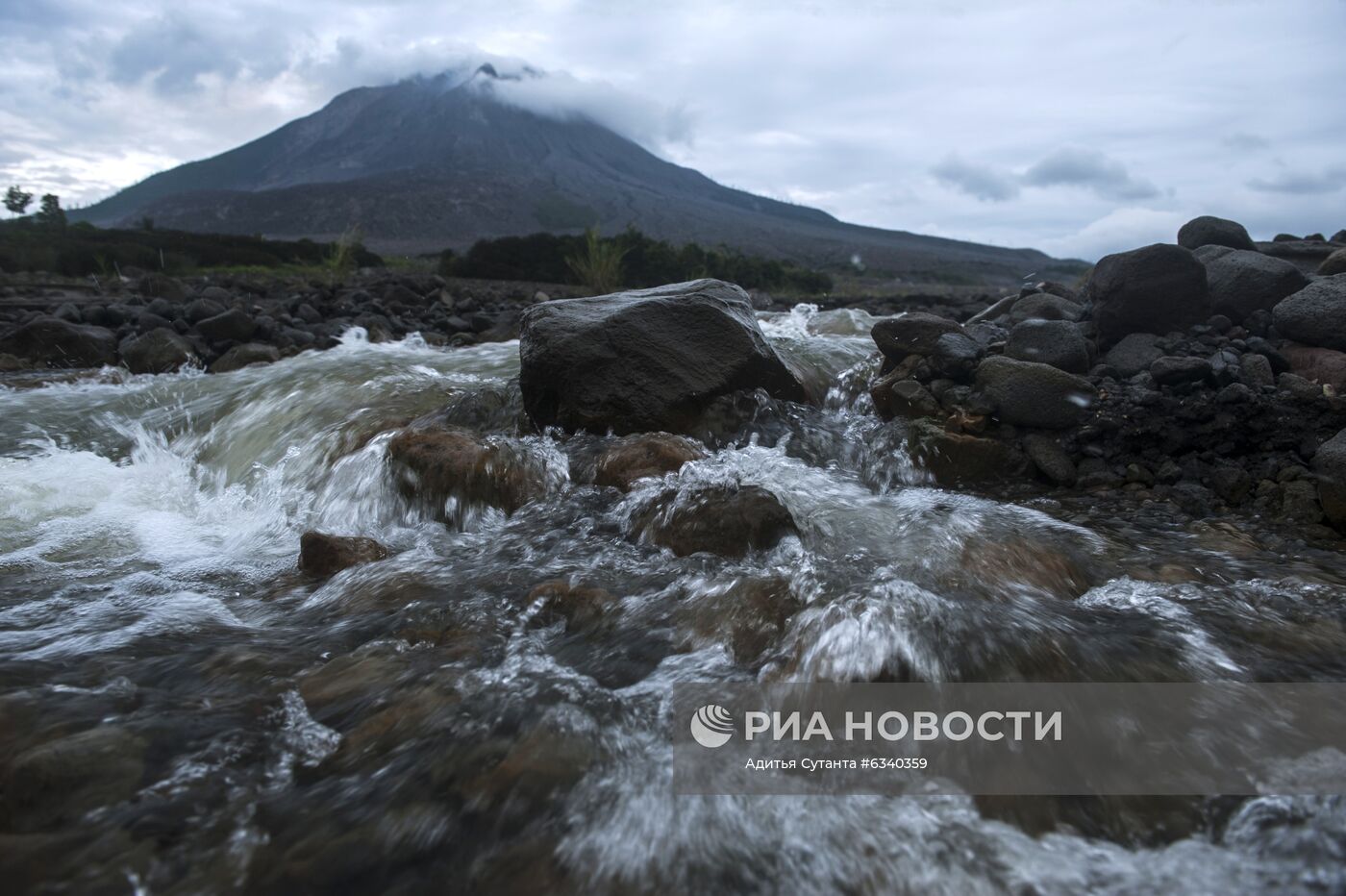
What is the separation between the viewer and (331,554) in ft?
11.6

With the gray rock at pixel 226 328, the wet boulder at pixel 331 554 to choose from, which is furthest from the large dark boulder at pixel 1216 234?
the gray rock at pixel 226 328

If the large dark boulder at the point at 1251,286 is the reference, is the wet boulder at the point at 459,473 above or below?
below

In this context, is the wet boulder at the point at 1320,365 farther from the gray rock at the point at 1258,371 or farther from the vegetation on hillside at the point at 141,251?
the vegetation on hillside at the point at 141,251

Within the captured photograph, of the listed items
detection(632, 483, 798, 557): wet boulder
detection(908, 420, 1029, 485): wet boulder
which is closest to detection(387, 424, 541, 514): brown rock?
detection(632, 483, 798, 557): wet boulder

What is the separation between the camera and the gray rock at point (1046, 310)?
5.85 metres

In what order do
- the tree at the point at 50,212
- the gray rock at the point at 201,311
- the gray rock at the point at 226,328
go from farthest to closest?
the tree at the point at 50,212
the gray rock at the point at 201,311
the gray rock at the point at 226,328

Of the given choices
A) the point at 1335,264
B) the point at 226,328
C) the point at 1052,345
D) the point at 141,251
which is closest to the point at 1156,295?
the point at 1052,345

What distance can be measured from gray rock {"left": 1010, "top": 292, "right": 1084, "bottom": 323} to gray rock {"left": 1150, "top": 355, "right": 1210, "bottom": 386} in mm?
1330

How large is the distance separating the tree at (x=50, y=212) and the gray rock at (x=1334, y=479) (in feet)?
102

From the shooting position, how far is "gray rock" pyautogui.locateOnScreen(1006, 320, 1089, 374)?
190 inches

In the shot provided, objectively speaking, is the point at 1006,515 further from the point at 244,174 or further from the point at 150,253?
the point at 244,174

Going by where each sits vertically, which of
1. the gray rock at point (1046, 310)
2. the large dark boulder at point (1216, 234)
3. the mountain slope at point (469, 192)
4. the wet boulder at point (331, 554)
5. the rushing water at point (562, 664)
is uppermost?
the mountain slope at point (469, 192)

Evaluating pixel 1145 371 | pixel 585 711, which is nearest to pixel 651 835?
pixel 585 711

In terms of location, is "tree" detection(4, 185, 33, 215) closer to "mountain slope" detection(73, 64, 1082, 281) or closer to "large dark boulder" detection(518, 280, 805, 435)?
"mountain slope" detection(73, 64, 1082, 281)
